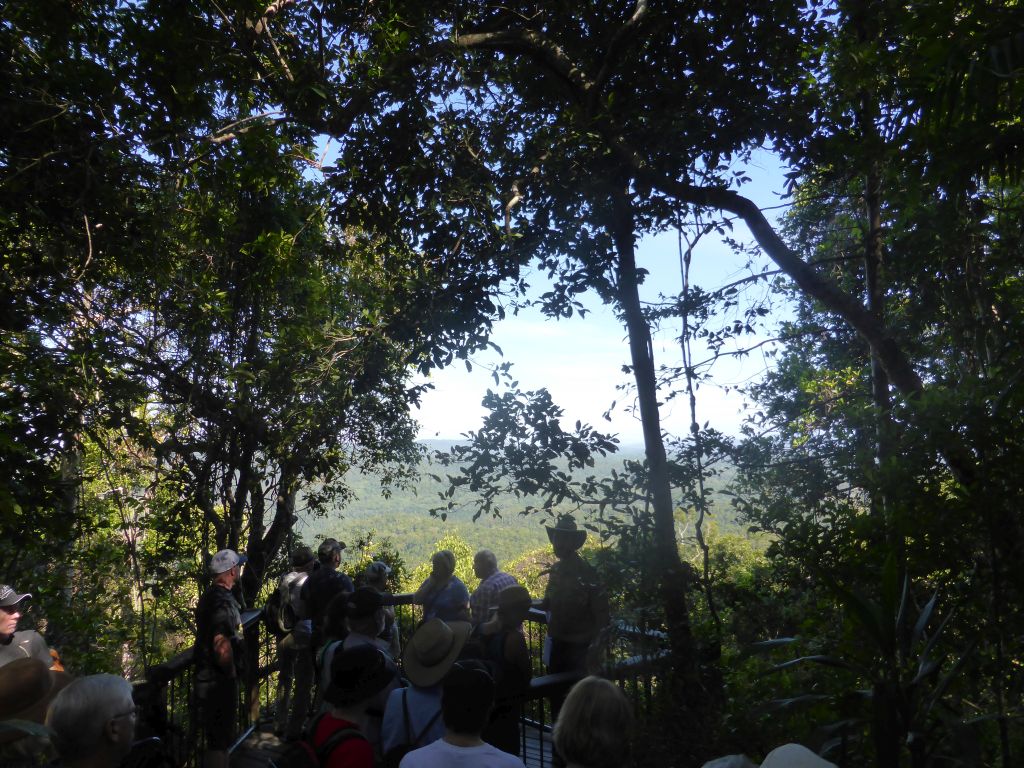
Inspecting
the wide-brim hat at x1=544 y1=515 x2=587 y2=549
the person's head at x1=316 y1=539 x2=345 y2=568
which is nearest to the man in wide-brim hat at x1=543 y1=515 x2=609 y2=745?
the wide-brim hat at x1=544 y1=515 x2=587 y2=549

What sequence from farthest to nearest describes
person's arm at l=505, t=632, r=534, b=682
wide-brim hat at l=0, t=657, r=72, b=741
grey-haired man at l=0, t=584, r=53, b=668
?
person's arm at l=505, t=632, r=534, b=682
grey-haired man at l=0, t=584, r=53, b=668
wide-brim hat at l=0, t=657, r=72, b=741

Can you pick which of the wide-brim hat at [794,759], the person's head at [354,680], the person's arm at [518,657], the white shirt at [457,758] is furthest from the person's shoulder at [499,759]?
the person's arm at [518,657]

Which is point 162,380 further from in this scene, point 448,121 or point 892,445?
point 892,445

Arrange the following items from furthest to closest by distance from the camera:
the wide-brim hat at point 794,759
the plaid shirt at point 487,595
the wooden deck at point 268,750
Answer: the plaid shirt at point 487,595
the wooden deck at point 268,750
the wide-brim hat at point 794,759

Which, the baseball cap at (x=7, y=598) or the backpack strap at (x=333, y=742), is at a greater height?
the baseball cap at (x=7, y=598)

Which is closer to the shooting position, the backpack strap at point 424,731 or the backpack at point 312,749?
the backpack at point 312,749

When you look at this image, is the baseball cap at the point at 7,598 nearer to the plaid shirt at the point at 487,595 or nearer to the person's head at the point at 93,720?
the person's head at the point at 93,720

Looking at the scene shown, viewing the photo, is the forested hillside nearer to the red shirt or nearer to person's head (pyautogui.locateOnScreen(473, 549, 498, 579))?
person's head (pyautogui.locateOnScreen(473, 549, 498, 579))

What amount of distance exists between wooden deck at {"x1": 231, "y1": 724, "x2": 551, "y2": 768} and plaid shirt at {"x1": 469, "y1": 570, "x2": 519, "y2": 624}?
886 millimetres

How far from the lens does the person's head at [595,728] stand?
236 cm

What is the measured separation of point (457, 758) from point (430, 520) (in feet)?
269

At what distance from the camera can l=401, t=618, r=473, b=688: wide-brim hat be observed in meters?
3.22

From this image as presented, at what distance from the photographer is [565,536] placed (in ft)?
13.6

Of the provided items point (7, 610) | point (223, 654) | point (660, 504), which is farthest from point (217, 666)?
point (660, 504)
